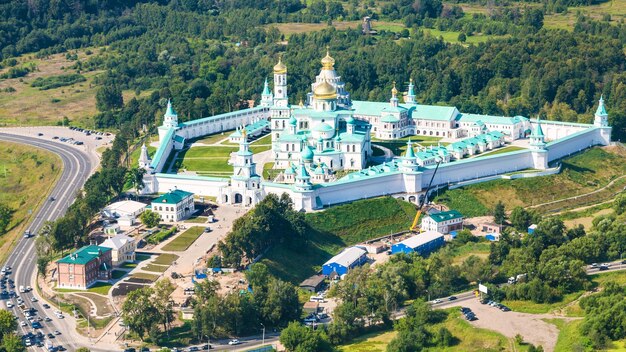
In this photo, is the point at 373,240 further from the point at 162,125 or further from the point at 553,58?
the point at 553,58

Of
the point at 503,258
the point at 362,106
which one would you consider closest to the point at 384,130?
the point at 362,106

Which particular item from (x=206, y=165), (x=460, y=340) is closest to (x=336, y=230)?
(x=206, y=165)

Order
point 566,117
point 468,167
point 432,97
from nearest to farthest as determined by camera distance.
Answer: point 468,167, point 566,117, point 432,97

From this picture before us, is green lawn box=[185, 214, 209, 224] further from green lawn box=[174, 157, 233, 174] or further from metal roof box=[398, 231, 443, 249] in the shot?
metal roof box=[398, 231, 443, 249]

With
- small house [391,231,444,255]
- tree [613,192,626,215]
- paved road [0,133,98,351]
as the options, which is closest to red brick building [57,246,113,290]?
paved road [0,133,98,351]

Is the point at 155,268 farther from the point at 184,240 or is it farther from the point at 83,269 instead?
the point at 184,240

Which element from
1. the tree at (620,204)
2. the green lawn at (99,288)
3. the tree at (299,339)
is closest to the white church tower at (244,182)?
the green lawn at (99,288)
